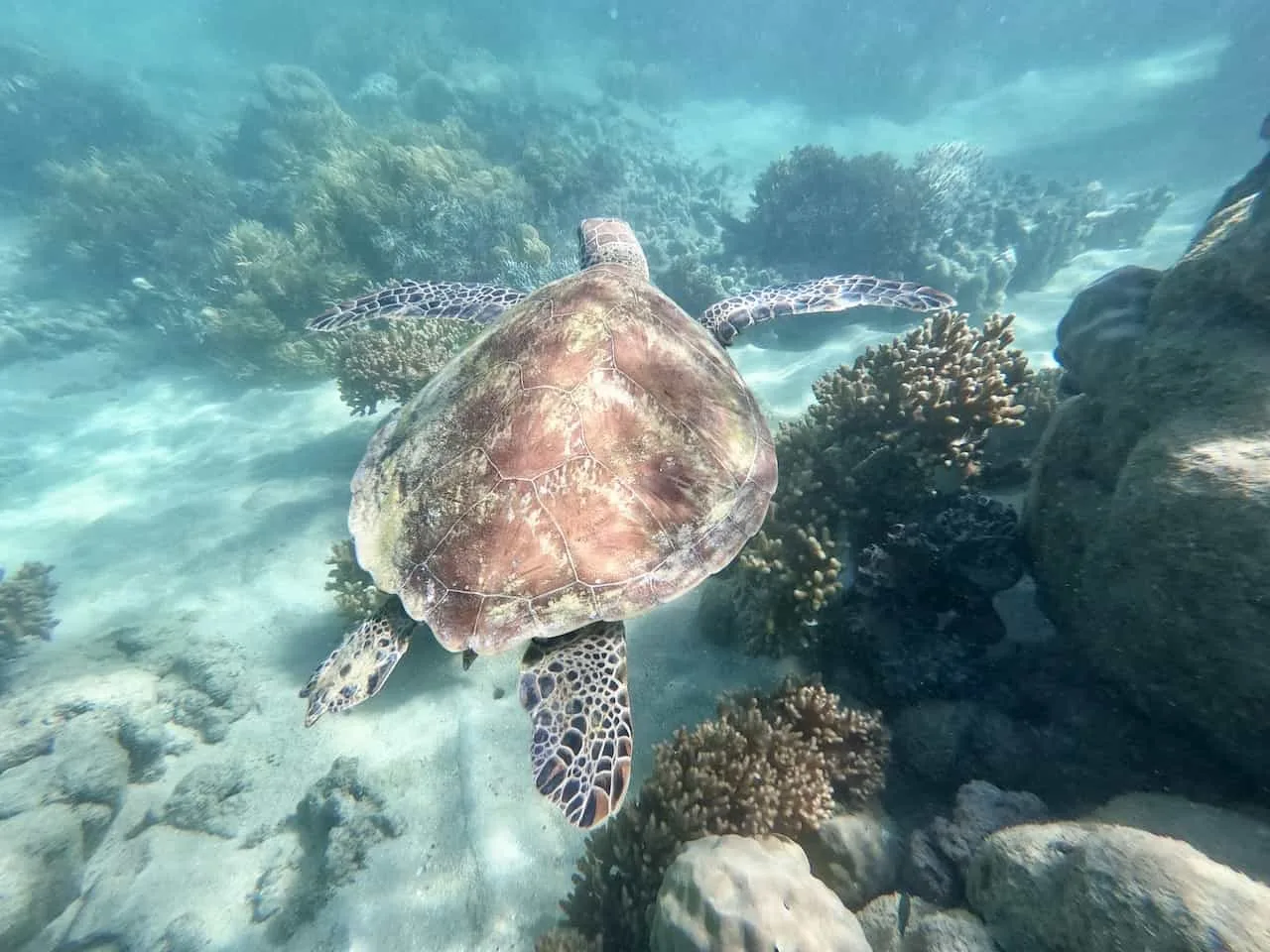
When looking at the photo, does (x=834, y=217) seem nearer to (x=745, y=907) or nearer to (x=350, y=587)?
(x=350, y=587)

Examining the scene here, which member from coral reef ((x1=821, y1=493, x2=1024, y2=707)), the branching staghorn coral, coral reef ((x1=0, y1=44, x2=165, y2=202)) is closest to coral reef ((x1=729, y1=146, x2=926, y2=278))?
the branching staghorn coral

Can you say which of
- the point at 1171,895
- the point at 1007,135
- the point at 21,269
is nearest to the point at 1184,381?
the point at 1171,895

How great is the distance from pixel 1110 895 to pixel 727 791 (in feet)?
5.74

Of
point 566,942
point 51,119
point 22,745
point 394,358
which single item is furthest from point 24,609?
point 51,119

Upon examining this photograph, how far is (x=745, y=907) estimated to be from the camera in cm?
253

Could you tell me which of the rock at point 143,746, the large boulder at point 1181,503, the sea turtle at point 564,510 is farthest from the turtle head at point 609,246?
the rock at point 143,746

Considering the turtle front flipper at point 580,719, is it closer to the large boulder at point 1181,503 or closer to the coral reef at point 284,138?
the large boulder at point 1181,503

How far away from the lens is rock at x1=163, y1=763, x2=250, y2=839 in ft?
14.7

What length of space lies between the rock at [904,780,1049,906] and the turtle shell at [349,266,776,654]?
2042 millimetres

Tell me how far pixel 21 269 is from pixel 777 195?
18.7 meters

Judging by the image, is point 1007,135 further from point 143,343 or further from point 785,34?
point 143,343

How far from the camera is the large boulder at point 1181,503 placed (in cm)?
262

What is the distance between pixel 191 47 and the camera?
3650 centimetres

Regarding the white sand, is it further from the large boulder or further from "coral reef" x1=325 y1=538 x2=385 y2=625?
the large boulder
